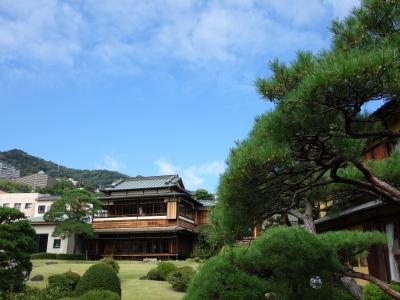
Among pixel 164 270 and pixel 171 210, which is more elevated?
pixel 171 210

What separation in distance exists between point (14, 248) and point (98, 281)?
5120 mm

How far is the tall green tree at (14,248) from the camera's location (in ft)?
A: 50.0

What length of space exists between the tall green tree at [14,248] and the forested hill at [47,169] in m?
98.3

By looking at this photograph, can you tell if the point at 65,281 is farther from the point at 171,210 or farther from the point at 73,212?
the point at 171,210

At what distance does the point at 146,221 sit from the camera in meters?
34.2

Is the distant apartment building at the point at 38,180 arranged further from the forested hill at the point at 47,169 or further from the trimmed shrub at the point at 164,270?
the trimmed shrub at the point at 164,270

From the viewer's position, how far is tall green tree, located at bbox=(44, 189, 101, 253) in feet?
106

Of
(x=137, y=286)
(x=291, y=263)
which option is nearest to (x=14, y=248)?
(x=137, y=286)

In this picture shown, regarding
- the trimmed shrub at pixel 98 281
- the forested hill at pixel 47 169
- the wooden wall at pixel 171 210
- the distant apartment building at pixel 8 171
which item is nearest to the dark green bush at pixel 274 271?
the trimmed shrub at pixel 98 281

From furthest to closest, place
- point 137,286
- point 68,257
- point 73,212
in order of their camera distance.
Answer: point 73,212, point 68,257, point 137,286

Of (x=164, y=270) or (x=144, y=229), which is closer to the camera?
(x=164, y=270)

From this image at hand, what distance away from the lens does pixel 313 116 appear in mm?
4980

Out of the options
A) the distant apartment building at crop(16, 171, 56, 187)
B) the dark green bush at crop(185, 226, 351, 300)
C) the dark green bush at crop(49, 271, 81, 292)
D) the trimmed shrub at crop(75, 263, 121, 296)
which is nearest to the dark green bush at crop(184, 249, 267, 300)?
the dark green bush at crop(185, 226, 351, 300)

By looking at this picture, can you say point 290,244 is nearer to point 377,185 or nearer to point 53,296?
point 377,185
